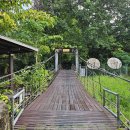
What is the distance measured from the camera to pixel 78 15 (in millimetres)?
27656

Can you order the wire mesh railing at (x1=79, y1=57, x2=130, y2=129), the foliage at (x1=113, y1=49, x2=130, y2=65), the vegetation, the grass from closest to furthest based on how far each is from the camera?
1. the wire mesh railing at (x1=79, y1=57, x2=130, y2=129)
2. the grass
3. the vegetation
4. the foliage at (x1=113, y1=49, x2=130, y2=65)

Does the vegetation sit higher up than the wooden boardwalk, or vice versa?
the vegetation

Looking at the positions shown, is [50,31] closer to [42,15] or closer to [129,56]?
[129,56]

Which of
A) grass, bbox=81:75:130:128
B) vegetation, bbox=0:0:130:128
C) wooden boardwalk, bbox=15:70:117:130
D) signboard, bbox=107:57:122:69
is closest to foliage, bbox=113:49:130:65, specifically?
vegetation, bbox=0:0:130:128

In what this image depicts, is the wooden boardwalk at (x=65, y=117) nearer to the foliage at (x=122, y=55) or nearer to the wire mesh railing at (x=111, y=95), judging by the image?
the wire mesh railing at (x=111, y=95)

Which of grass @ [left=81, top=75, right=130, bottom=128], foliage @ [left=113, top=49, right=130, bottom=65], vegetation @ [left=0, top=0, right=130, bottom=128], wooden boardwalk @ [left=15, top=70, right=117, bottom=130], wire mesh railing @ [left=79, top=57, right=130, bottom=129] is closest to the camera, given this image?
wooden boardwalk @ [left=15, top=70, right=117, bottom=130]

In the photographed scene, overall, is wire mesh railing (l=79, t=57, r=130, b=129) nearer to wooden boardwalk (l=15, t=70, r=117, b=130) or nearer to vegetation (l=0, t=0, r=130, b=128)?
wooden boardwalk (l=15, t=70, r=117, b=130)

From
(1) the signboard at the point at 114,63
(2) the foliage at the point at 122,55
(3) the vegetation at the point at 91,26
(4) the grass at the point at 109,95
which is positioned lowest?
(4) the grass at the point at 109,95

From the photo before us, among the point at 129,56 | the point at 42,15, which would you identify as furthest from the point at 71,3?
the point at 42,15

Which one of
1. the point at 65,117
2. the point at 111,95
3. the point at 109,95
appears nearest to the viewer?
the point at 65,117

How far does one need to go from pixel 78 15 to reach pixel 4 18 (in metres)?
21.3

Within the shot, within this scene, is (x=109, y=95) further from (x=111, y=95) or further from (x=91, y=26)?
(x=91, y=26)

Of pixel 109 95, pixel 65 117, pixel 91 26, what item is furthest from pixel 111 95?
pixel 91 26

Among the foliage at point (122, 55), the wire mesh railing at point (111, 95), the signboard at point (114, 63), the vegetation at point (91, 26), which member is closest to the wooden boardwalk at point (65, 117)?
the wire mesh railing at point (111, 95)
